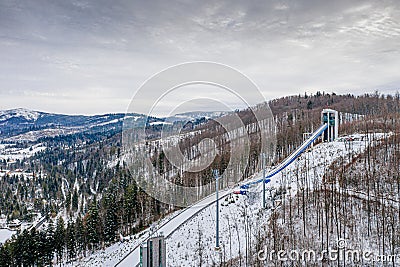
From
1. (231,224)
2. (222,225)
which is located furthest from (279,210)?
(222,225)

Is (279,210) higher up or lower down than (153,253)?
lower down

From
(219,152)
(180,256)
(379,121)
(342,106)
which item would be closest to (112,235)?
(219,152)

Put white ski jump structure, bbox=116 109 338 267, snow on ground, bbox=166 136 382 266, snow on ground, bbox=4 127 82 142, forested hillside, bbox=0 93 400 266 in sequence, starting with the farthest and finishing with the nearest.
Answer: snow on ground, bbox=4 127 82 142, white ski jump structure, bbox=116 109 338 267, snow on ground, bbox=166 136 382 266, forested hillside, bbox=0 93 400 266

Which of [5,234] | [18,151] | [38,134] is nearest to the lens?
[5,234]

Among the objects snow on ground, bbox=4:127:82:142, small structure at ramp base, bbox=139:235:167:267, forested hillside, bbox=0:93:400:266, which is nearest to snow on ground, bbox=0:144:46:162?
snow on ground, bbox=4:127:82:142

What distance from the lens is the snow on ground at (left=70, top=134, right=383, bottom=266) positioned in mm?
12203

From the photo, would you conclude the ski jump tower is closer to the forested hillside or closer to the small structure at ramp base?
the forested hillside

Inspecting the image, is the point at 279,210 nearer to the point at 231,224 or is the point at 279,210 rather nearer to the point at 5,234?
the point at 231,224

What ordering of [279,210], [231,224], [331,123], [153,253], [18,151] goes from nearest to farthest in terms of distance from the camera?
[153,253], [279,210], [231,224], [331,123], [18,151]

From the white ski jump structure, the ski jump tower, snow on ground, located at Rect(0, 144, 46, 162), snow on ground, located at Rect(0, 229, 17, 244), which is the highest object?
the ski jump tower

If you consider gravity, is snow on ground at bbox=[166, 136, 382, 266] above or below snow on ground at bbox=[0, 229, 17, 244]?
above

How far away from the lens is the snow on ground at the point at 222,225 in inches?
480

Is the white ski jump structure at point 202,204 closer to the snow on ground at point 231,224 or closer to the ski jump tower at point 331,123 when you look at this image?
the ski jump tower at point 331,123

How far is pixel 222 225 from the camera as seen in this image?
15.4 m
